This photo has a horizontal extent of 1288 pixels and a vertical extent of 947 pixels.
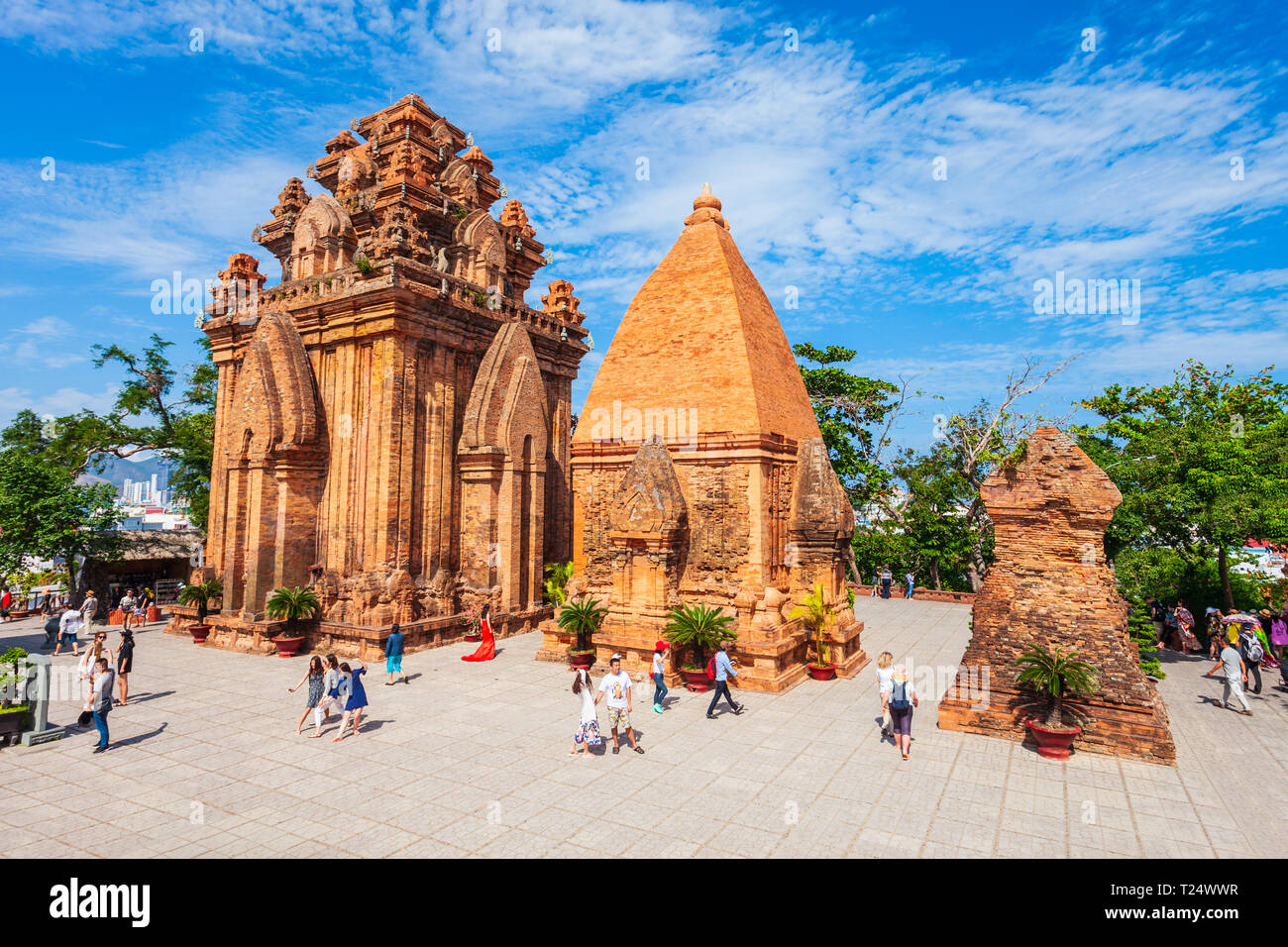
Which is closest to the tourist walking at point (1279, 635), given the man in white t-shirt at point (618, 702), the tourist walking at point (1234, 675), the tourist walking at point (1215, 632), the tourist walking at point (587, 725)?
the tourist walking at point (1215, 632)

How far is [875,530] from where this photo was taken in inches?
1298

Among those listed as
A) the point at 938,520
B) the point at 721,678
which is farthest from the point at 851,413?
the point at 721,678

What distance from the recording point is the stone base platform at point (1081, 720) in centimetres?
892

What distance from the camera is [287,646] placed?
15.7 metres

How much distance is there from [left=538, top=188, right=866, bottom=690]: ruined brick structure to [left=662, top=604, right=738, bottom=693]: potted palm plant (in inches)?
18.3

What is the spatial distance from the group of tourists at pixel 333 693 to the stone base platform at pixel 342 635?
15.8ft

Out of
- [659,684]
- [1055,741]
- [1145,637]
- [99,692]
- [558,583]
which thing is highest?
[558,583]

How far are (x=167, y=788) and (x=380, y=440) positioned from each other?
32.2 feet

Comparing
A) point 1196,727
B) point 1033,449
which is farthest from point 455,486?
point 1196,727

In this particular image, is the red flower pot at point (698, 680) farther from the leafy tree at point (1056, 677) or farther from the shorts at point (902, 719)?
the leafy tree at point (1056, 677)

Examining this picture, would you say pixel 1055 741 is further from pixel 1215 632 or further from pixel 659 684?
pixel 1215 632

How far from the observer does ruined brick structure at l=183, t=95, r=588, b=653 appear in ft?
54.5

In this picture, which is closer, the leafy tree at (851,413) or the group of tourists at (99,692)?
the group of tourists at (99,692)

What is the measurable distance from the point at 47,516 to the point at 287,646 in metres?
11.9
